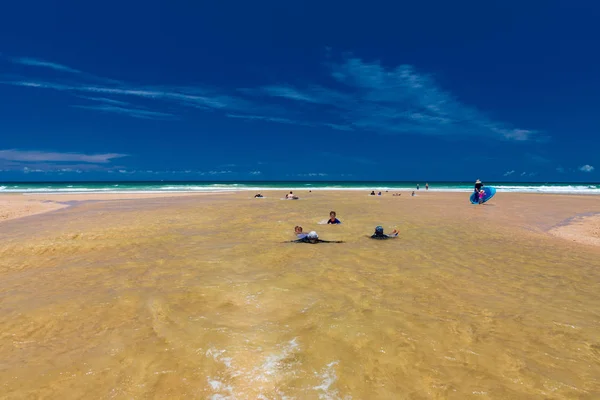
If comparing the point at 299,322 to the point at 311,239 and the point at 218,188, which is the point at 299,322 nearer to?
the point at 311,239

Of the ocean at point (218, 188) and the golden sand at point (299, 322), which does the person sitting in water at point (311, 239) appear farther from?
the ocean at point (218, 188)

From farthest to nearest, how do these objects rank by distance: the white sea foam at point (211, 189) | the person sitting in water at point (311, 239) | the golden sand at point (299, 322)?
the white sea foam at point (211, 189), the person sitting in water at point (311, 239), the golden sand at point (299, 322)

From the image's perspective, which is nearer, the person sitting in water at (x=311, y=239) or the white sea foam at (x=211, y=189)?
the person sitting in water at (x=311, y=239)

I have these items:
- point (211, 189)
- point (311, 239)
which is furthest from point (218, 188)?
point (311, 239)

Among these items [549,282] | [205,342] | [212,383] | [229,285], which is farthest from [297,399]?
[549,282]

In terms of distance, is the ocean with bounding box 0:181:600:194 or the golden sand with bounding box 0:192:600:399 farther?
the ocean with bounding box 0:181:600:194

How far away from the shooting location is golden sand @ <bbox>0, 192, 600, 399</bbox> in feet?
13.7

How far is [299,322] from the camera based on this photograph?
19.3 ft

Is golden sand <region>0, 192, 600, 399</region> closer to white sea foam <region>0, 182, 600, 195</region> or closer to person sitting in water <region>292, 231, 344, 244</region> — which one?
person sitting in water <region>292, 231, 344, 244</region>

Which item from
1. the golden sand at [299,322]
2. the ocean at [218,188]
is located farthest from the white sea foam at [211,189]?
the golden sand at [299,322]

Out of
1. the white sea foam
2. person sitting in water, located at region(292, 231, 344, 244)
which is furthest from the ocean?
person sitting in water, located at region(292, 231, 344, 244)

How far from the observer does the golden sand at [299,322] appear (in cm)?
419

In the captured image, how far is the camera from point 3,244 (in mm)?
12672

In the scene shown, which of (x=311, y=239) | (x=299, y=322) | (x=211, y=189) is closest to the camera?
(x=299, y=322)
